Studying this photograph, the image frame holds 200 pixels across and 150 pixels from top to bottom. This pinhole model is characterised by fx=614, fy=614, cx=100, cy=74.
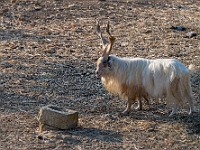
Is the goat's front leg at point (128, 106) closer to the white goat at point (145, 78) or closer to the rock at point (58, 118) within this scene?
the white goat at point (145, 78)

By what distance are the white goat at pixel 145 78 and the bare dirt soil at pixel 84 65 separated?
0.26 metres

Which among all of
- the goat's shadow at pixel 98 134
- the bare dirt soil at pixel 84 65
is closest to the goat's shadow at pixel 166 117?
the bare dirt soil at pixel 84 65

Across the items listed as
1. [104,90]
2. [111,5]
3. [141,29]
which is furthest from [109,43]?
[111,5]

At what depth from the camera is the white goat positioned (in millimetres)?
7992

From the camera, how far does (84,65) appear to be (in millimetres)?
10719

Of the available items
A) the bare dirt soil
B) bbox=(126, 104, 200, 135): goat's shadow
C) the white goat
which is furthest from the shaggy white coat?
the bare dirt soil

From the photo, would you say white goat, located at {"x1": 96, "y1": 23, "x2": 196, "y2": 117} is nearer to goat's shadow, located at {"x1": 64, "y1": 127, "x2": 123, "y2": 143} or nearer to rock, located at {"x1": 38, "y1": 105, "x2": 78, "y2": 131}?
goat's shadow, located at {"x1": 64, "y1": 127, "x2": 123, "y2": 143}

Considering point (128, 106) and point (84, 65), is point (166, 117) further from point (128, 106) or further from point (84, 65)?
point (84, 65)

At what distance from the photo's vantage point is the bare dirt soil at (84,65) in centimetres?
739

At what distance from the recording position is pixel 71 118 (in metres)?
7.49

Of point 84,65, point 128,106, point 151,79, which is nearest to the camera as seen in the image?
point 151,79

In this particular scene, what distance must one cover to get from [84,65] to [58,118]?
3.37m

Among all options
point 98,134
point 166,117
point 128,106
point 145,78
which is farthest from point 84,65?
point 98,134

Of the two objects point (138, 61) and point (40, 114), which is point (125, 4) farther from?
point (40, 114)
